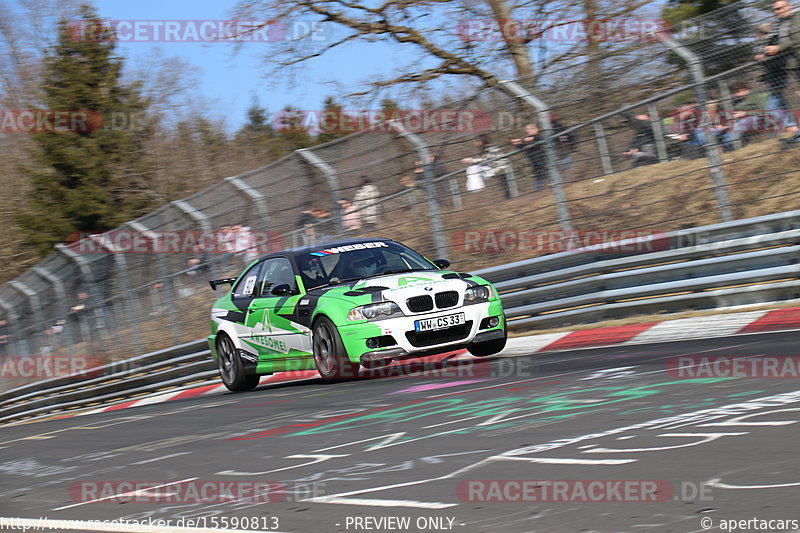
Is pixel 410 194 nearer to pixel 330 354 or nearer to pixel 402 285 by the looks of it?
pixel 402 285

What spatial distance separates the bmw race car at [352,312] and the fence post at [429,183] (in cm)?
209

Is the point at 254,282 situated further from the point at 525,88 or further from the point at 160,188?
the point at 160,188

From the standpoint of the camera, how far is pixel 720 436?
465 cm

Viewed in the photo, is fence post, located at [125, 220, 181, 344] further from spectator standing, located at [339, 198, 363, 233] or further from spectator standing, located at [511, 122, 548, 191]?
spectator standing, located at [511, 122, 548, 191]

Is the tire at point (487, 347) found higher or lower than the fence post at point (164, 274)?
lower

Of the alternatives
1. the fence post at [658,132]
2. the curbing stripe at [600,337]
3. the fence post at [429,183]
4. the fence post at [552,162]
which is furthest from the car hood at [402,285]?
the fence post at [429,183]

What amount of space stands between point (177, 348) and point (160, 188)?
21156mm

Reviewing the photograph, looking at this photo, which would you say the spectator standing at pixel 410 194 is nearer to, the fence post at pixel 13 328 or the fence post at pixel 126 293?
the fence post at pixel 126 293

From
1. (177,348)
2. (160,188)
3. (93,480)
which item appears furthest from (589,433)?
(160,188)

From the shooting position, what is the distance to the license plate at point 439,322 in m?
9.12

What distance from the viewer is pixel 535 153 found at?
39.2 ft

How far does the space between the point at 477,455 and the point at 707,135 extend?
259 inches

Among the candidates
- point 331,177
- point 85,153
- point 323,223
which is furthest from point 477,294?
point 85,153

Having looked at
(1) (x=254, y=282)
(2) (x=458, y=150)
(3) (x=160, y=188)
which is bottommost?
(1) (x=254, y=282)
